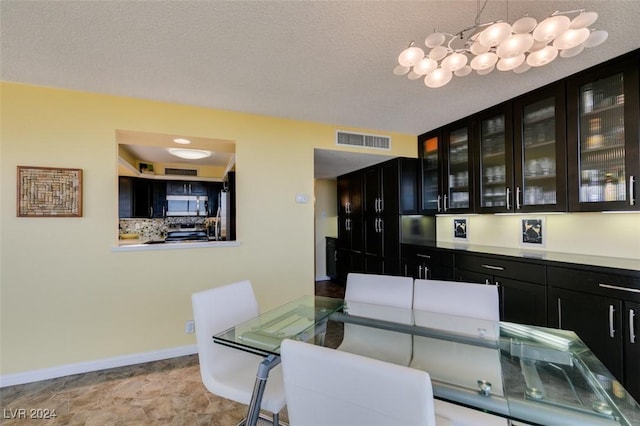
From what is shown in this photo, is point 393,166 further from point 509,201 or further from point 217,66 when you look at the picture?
point 217,66

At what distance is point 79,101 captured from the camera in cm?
239

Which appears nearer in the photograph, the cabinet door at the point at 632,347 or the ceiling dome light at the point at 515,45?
the ceiling dome light at the point at 515,45

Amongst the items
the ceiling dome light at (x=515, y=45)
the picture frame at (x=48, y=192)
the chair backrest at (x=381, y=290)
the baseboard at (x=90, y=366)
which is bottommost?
the baseboard at (x=90, y=366)

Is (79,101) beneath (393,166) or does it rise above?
above

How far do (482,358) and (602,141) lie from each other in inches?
77.5

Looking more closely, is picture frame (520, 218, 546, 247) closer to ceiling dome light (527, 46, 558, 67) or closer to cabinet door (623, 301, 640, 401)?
cabinet door (623, 301, 640, 401)

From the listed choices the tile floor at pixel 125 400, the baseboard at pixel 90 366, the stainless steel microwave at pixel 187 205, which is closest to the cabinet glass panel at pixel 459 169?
the tile floor at pixel 125 400

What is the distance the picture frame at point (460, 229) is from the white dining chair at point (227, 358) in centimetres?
287

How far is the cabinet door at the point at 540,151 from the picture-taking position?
2303 mm

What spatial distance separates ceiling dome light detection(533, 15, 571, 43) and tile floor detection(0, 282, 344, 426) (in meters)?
1.72

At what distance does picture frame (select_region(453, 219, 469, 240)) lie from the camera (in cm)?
351

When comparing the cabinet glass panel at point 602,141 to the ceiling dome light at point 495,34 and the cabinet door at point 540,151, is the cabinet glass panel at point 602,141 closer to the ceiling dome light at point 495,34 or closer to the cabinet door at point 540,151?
the cabinet door at point 540,151

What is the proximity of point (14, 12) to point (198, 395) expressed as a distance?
2574 millimetres

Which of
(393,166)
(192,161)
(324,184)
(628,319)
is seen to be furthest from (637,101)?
(192,161)
